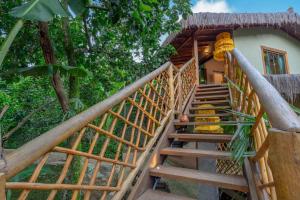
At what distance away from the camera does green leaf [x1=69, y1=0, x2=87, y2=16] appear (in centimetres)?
154

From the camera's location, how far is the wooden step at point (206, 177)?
168cm

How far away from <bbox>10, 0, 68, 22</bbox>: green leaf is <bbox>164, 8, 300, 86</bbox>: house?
5303mm

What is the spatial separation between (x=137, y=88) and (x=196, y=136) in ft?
3.45

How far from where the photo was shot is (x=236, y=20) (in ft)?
20.8

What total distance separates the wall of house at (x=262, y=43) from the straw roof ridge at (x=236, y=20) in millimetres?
781

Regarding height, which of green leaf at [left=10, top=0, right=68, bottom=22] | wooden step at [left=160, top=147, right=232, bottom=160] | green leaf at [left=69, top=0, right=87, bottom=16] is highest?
green leaf at [left=69, top=0, right=87, bottom=16]

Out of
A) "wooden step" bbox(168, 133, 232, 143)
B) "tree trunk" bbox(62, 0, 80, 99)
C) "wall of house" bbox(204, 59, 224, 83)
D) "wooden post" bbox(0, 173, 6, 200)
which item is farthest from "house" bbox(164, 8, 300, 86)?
"wooden post" bbox(0, 173, 6, 200)

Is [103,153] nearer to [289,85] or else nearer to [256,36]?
[289,85]

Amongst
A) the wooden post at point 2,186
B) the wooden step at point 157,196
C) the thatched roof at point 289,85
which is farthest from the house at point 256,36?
the wooden post at point 2,186

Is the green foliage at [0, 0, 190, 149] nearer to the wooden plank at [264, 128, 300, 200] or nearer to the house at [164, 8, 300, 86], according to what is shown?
the wooden plank at [264, 128, 300, 200]

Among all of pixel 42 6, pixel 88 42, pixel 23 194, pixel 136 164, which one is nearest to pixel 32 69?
pixel 42 6

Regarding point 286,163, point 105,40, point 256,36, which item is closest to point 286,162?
point 286,163

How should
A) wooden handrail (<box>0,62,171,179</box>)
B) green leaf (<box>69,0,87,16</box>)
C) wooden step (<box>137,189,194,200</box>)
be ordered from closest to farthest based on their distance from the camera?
wooden handrail (<box>0,62,171,179</box>) → green leaf (<box>69,0,87,16</box>) → wooden step (<box>137,189,194,200</box>)

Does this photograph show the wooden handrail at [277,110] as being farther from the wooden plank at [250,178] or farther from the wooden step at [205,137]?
the wooden step at [205,137]
